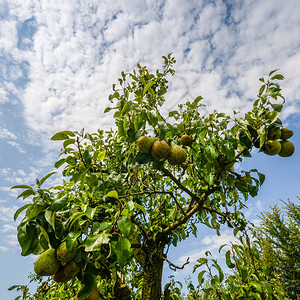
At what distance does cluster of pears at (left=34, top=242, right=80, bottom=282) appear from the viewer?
4.15 feet

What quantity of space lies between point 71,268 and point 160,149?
0.88 meters

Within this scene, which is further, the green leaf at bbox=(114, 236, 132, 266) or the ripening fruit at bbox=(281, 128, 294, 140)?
the ripening fruit at bbox=(281, 128, 294, 140)

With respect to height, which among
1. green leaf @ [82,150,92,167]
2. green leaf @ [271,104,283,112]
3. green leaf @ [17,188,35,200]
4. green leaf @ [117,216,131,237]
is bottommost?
green leaf @ [117,216,131,237]

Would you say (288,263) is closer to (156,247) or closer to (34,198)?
(156,247)

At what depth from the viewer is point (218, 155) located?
6.47ft

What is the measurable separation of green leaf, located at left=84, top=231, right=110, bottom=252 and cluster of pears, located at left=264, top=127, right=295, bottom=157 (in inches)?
53.1

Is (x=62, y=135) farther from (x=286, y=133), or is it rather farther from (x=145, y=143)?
(x=286, y=133)

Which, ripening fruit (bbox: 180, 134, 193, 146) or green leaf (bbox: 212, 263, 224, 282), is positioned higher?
ripening fruit (bbox: 180, 134, 193, 146)

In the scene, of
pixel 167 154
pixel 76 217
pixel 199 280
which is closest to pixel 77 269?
pixel 76 217

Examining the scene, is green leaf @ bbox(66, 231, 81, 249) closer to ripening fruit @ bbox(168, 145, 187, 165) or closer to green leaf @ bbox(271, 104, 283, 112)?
ripening fruit @ bbox(168, 145, 187, 165)

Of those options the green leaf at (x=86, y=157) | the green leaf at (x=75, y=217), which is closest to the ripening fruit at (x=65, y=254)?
the green leaf at (x=75, y=217)

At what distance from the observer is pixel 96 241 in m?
1.18

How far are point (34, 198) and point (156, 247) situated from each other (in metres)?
2.23

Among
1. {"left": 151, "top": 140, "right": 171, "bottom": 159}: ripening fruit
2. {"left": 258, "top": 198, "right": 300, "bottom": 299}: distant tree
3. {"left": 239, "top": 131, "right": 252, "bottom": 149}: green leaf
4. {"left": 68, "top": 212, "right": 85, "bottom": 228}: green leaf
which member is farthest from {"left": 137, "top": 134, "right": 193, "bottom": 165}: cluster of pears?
{"left": 258, "top": 198, "right": 300, "bottom": 299}: distant tree
